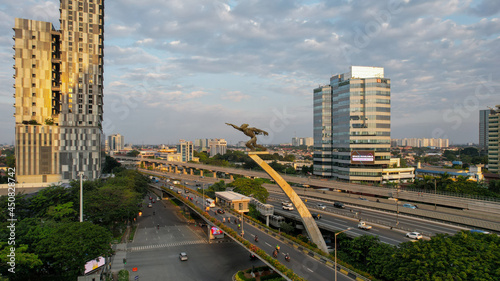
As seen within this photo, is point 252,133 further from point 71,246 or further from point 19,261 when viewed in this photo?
point 19,261

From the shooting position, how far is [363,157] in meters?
94.9

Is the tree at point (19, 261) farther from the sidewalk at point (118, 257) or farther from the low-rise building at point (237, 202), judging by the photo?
the low-rise building at point (237, 202)

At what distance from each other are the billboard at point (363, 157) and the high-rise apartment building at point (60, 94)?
75.7 meters

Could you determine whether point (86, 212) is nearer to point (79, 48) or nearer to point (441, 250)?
point (441, 250)

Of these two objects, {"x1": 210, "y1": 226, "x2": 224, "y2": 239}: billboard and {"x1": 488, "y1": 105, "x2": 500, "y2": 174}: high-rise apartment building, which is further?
{"x1": 488, "y1": 105, "x2": 500, "y2": 174}: high-rise apartment building

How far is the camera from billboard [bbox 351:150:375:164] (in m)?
94.4

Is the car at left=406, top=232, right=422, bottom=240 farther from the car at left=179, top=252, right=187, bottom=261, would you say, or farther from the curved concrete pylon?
the car at left=179, top=252, right=187, bottom=261

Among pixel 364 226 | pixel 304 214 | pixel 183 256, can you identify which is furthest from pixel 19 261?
pixel 364 226

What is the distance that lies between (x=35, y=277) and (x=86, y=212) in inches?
575

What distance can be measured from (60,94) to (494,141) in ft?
472

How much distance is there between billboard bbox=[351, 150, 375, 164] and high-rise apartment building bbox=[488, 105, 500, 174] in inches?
2084

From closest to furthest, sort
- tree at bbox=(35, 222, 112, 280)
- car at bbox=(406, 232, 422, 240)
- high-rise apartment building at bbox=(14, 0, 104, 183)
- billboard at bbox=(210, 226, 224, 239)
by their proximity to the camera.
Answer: tree at bbox=(35, 222, 112, 280) < car at bbox=(406, 232, 422, 240) < billboard at bbox=(210, 226, 224, 239) < high-rise apartment building at bbox=(14, 0, 104, 183)

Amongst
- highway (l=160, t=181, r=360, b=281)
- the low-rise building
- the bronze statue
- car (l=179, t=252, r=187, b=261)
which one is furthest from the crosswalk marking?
the bronze statue

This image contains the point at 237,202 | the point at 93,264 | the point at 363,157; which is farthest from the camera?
the point at 363,157
